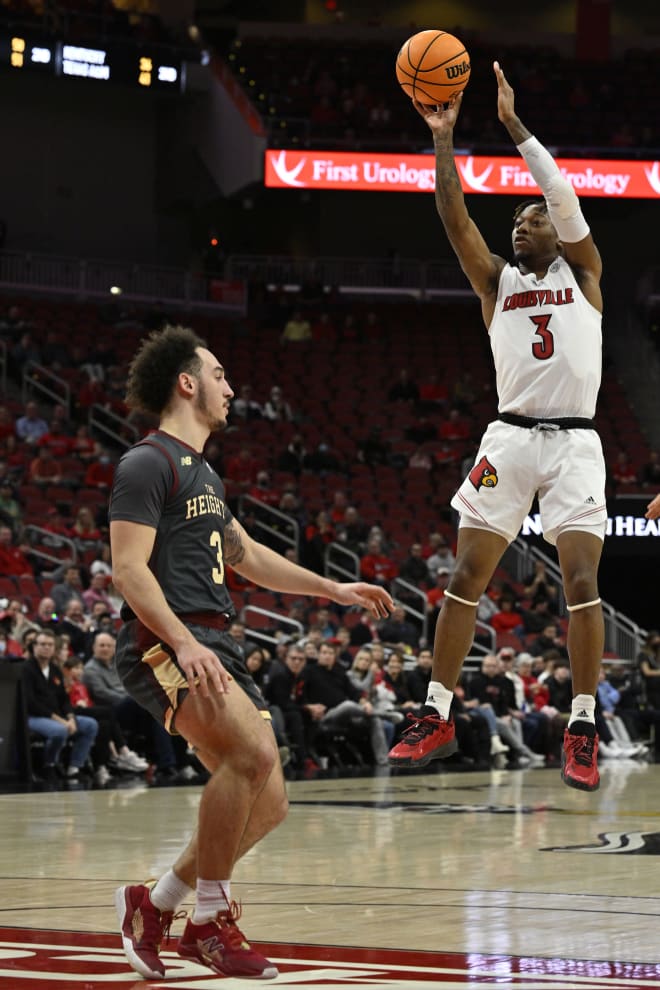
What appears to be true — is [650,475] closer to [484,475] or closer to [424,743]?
[484,475]

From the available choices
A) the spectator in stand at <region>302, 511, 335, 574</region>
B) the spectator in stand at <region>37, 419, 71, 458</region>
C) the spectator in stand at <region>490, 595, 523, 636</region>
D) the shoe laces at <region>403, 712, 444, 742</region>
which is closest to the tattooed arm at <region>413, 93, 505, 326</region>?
the shoe laces at <region>403, 712, 444, 742</region>

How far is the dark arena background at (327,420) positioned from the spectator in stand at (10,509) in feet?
0.29

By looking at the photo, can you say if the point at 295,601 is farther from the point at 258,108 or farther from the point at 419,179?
the point at 258,108

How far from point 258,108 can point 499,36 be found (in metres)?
7.30

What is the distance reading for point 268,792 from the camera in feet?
16.5

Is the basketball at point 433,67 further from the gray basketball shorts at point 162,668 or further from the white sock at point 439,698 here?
the gray basketball shorts at point 162,668

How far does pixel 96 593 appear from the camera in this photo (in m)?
17.0

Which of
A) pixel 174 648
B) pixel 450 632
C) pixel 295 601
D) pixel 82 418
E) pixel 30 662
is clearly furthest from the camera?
pixel 82 418

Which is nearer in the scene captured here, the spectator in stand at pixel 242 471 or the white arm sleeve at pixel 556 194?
the white arm sleeve at pixel 556 194

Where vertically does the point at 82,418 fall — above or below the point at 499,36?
below

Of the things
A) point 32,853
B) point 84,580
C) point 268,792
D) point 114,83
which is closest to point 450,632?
point 268,792

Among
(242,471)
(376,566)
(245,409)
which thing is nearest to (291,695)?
(376,566)

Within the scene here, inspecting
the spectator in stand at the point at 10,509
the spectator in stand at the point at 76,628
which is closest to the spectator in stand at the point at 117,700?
the spectator in stand at the point at 76,628

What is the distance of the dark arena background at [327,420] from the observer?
687 centimetres
